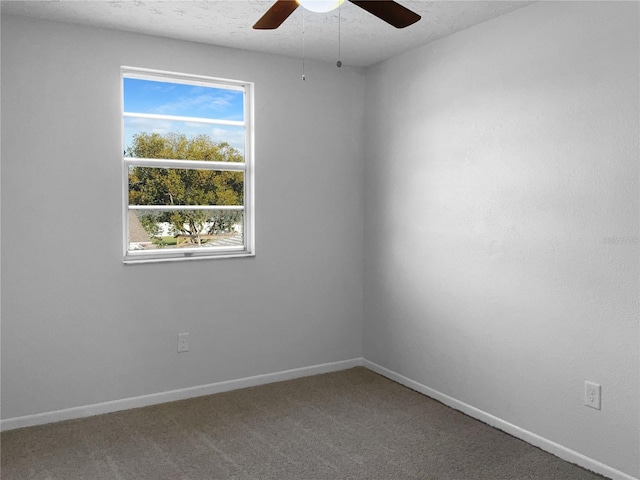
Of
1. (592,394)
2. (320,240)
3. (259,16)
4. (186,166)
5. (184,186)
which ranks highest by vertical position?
(259,16)

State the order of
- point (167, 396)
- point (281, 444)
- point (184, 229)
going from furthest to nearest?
point (184, 229) < point (167, 396) < point (281, 444)

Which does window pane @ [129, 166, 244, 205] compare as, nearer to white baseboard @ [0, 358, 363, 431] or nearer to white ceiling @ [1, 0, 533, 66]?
white ceiling @ [1, 0, 533, 66]

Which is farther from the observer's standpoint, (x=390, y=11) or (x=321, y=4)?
(x=390, y=11)

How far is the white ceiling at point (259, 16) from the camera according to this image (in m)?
3.00

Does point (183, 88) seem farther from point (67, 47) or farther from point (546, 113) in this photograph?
point (546, 113)

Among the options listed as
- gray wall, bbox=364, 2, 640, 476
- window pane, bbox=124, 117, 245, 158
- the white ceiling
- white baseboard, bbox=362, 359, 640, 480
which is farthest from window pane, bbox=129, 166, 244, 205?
white baseboard, bbox=362, 359, 640, 480

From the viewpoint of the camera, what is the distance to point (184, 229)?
12.6 feet

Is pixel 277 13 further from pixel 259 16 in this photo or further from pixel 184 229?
pixel 184 229

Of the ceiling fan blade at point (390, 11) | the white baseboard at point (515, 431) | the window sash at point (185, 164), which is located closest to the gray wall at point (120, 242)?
the window sash at point (185, 164)

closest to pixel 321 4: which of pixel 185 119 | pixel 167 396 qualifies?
pixel 185 119

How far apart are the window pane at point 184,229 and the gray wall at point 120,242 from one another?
16cm

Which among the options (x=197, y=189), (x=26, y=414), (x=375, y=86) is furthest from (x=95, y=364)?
(x=375, y=86)

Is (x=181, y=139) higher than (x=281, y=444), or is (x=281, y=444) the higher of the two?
(x=181, y=139)

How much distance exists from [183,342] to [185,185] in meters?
1.08
